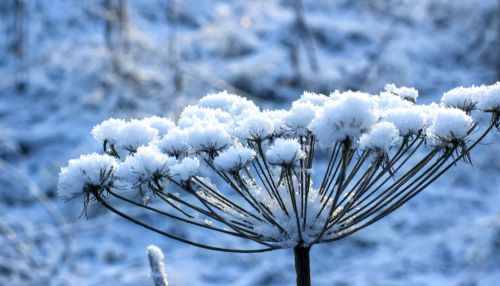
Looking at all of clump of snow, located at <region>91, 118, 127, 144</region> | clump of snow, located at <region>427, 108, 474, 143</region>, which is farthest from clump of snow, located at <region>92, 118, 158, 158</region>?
clump of snow, located at <region>427, 108, 474, 143</region>

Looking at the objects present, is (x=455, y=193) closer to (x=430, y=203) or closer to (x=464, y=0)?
(x=430, y=203)

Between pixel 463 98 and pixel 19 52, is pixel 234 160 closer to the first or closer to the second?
pixel 463 98

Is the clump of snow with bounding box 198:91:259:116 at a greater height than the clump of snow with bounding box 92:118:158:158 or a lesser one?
greater

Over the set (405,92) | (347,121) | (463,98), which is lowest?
(347,121)

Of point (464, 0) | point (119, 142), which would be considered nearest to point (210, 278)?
point (119, 142)

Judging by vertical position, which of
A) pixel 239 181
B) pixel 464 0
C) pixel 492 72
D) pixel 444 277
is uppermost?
pixel 464 0

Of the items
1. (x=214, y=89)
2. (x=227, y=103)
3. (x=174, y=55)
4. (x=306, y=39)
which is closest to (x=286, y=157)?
(x=227, y=103)

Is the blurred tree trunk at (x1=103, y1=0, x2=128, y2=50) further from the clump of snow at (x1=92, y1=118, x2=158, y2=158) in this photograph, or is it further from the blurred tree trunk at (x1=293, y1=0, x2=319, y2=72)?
the clump of snow at (x1=92, y1=118, x2=158, y2=158)
